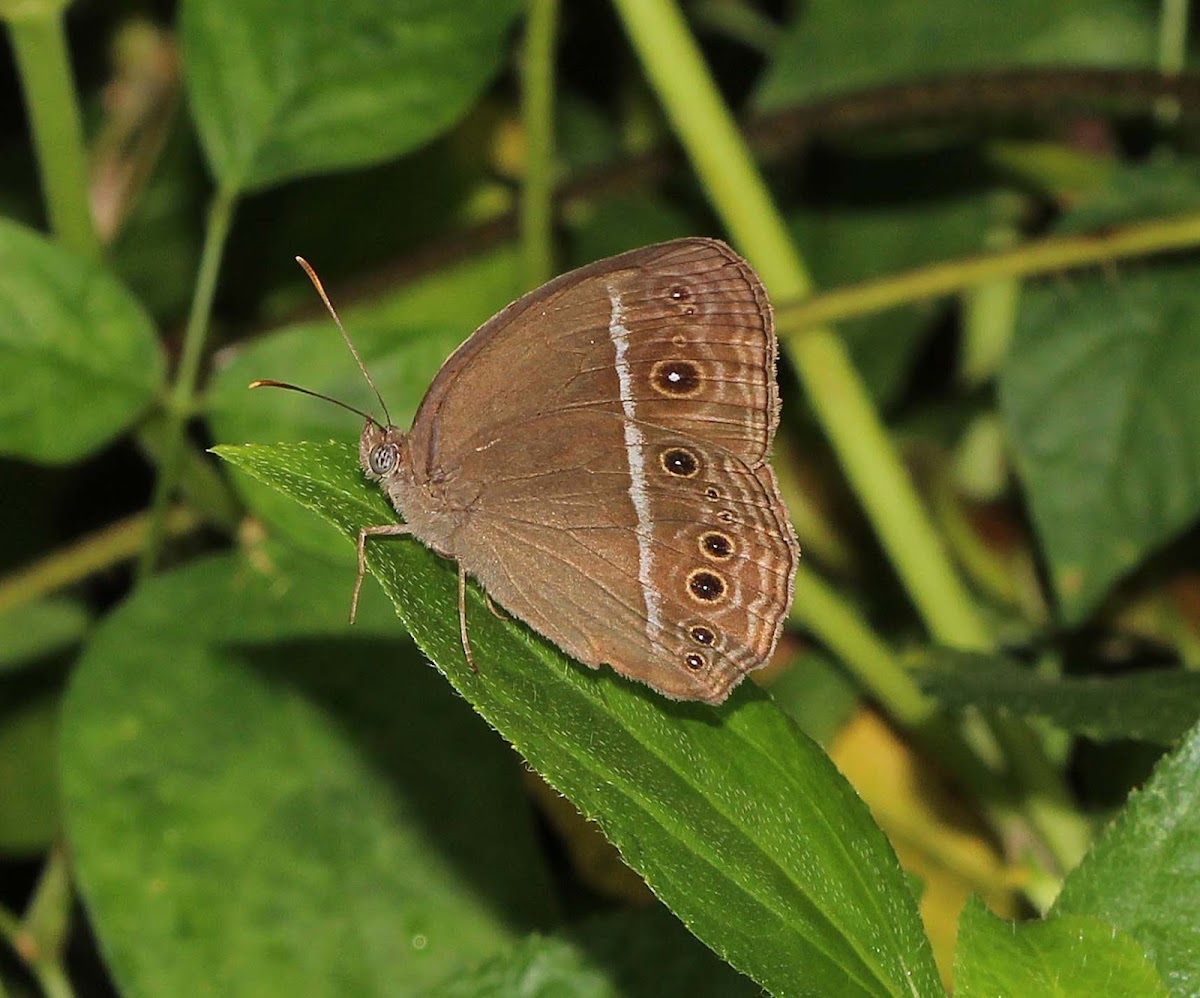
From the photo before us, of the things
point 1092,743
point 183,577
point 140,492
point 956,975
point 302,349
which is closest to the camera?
point 956,975

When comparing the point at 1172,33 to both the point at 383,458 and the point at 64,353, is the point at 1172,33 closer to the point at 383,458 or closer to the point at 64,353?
the point at 383,458

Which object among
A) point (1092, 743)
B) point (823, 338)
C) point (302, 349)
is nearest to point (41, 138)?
point (302, 349)

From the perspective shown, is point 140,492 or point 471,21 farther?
point 140,492

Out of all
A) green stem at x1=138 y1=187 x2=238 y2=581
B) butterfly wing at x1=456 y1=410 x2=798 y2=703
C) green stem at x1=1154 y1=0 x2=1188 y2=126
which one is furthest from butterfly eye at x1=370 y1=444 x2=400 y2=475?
green stem at x1=1154 y1=0 x2=1188 y2=126

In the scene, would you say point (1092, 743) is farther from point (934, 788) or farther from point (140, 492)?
point (140, 492)

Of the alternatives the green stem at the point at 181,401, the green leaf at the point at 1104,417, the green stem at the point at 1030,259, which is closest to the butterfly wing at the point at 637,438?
the green stem at the point at 181,401

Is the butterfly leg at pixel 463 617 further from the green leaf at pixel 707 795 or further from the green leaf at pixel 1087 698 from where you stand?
the green leaf at pixel 1087 698
